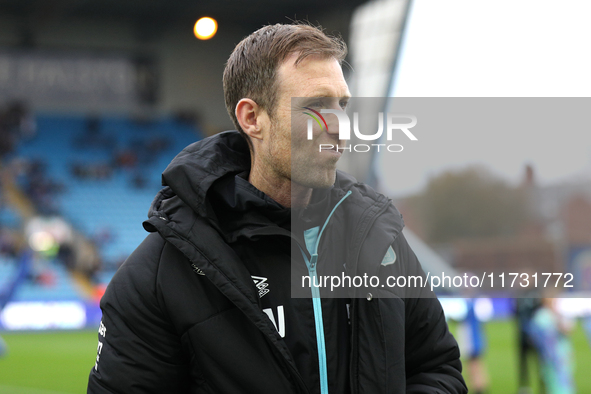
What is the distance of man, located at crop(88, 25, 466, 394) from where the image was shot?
4.46 feet

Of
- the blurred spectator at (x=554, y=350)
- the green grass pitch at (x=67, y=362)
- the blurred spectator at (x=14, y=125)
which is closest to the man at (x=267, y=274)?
the blurred spectator at (x=554, y=350)

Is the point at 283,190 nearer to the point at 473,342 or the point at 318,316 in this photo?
the point at 318,316

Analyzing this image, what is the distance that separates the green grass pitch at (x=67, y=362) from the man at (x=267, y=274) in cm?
688

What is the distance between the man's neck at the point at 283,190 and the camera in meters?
1.52

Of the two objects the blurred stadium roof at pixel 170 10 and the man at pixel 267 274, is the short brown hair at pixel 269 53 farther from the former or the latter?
the blurred stadium roof at pixel 170 10

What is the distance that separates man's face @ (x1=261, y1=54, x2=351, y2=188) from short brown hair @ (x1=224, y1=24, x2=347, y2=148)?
17 mm

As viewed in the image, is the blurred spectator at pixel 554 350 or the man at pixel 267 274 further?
the blurred spectator at pixel 554 350

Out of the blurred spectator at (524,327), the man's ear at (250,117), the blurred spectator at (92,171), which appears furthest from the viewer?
the blurred spectator at (92,171)

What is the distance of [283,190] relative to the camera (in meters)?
1.54

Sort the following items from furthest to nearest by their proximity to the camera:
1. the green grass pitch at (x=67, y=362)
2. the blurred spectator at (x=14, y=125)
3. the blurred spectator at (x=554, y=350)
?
1. the blurred spectator at (x=14, y=125)
2. the green grass pitch at (x=67, y=362)
3. the blurred spectator at (x=554, y=350)

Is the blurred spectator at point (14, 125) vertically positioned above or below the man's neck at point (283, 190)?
above

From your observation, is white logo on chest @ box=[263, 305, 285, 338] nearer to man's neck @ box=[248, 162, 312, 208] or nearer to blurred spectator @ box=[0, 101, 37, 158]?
man's neck @ box=[248, 162, 312, 208]

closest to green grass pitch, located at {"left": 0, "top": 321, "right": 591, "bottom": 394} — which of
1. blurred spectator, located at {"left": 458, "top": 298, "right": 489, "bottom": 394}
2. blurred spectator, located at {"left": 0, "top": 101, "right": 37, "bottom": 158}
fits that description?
blurred spectator, located at {"left": 458, "top": 298, "right": 489, "bottom": 394}

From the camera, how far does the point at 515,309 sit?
6.21 meters
